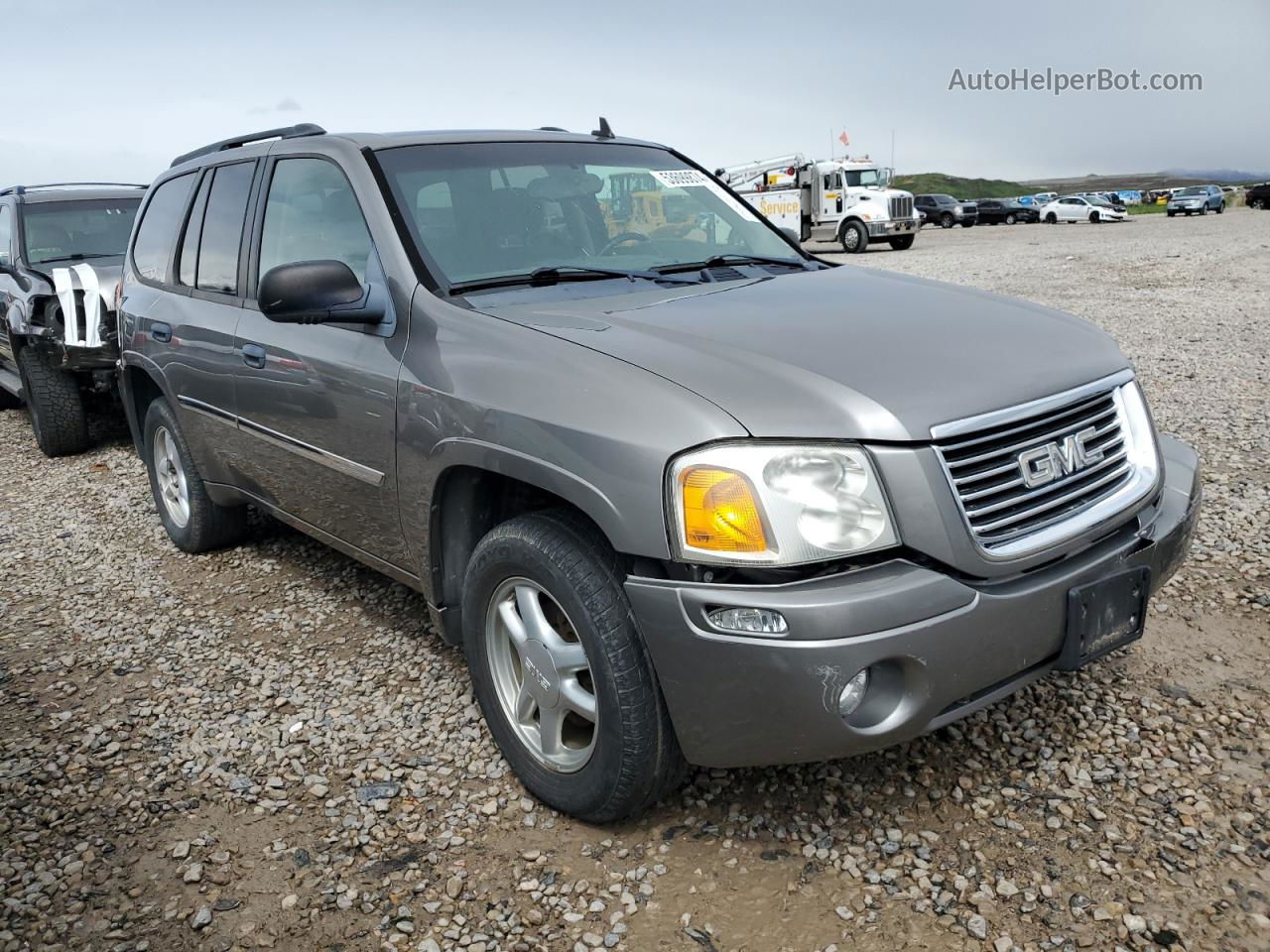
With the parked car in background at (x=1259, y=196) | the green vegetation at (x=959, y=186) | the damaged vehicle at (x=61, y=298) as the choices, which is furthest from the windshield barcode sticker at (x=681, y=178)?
the green vegetation at (x=959, y=186)

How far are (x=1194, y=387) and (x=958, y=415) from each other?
242 inches

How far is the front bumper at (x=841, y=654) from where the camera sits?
213 centimetres

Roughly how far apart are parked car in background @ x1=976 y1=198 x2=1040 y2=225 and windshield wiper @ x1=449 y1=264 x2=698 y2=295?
156 feet

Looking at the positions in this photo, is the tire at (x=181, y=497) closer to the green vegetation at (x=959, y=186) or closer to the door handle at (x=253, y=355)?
the door handle at (x=253, y=355)

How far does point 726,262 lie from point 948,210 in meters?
45.3

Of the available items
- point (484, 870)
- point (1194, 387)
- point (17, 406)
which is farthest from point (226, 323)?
point (17, 406)

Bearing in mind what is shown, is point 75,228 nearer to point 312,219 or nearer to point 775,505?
point 312,219

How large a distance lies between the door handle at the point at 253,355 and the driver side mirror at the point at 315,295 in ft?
2.43

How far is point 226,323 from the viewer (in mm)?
3988

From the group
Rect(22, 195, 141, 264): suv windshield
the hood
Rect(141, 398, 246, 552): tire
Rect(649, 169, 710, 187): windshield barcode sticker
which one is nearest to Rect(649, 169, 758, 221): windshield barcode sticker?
Rect(649, 169, 710, 187): windshield barcode sticker

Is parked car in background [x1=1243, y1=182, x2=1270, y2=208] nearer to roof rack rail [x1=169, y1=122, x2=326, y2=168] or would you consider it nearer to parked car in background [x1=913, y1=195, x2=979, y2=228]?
parked car in background [x1=913, y1=195, x2=979, y2=228]

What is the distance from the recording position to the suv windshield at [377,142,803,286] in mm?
3223

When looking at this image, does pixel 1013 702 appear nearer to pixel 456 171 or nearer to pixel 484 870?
pixel 484 870

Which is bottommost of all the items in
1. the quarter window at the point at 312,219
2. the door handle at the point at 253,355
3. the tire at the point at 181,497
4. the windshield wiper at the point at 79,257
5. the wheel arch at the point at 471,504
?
the tire at the point at 181,497
